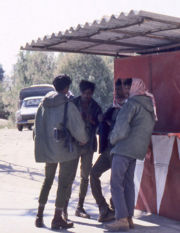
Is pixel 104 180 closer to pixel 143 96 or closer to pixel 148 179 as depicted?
pixel 148 179

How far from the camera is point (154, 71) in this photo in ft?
20.9

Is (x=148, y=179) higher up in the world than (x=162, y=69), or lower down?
lower down

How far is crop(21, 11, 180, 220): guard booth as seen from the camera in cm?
552

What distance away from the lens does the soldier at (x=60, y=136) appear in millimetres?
5207

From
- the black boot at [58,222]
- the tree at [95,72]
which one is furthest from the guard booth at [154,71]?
the tree at [95,72]

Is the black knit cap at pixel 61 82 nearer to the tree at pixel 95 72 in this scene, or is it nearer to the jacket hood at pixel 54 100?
the jacket hood at pixel 54 100

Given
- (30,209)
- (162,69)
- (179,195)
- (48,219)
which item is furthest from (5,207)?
(162,69)

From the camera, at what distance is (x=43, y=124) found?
17.4 feet

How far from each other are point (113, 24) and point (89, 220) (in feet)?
8.29

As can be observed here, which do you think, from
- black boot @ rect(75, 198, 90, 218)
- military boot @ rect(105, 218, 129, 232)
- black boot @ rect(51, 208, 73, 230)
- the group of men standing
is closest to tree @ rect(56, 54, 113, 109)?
black boot @ rect(75, 198, 90, 218)

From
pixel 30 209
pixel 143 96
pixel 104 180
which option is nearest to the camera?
pixel 143 96

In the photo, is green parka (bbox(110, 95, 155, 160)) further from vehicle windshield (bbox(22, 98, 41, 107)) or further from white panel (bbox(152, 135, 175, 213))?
vehicle windshield (bbox(22, 98, 41, 107))

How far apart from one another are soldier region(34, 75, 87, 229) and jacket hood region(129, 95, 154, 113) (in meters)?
0.71

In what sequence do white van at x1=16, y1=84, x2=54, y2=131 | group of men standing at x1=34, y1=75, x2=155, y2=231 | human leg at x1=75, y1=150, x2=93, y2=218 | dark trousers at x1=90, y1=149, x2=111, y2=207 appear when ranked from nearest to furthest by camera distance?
group of men standing at x1=34, y1=75, x2=155, y2=231 < dark trousers at x1=90, y1=149, x2=111, y2=207 < human leg at x1=75, y1=150, x2=93, y2=218 < white van at x1=16, y1=84, x2=54, y2=131
